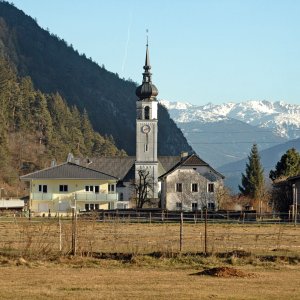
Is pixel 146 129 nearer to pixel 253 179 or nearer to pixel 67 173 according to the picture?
pixel 253 179

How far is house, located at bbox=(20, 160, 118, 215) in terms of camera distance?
93.5m

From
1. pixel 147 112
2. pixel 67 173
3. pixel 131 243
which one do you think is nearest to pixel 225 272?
pixel 131 243

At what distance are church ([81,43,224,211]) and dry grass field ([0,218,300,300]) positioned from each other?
196 ft

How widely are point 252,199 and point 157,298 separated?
268 ft

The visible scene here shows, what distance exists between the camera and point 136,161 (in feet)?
351

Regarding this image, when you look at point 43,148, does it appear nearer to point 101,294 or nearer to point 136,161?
point 136,161

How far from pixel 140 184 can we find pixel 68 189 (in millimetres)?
9394

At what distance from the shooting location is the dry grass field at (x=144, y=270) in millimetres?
23047

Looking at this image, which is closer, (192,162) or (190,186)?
(190,186)

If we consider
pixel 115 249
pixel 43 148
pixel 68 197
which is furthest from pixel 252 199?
pixel 115 249

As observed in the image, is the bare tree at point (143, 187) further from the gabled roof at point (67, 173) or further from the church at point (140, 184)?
the gabled roof at point (67, 173)

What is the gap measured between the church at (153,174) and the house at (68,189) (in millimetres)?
3526

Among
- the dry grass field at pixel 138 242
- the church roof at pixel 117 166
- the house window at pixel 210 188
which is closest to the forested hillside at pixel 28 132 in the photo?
the church roof at pixel 117 166

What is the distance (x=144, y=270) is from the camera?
2791 centimetres
